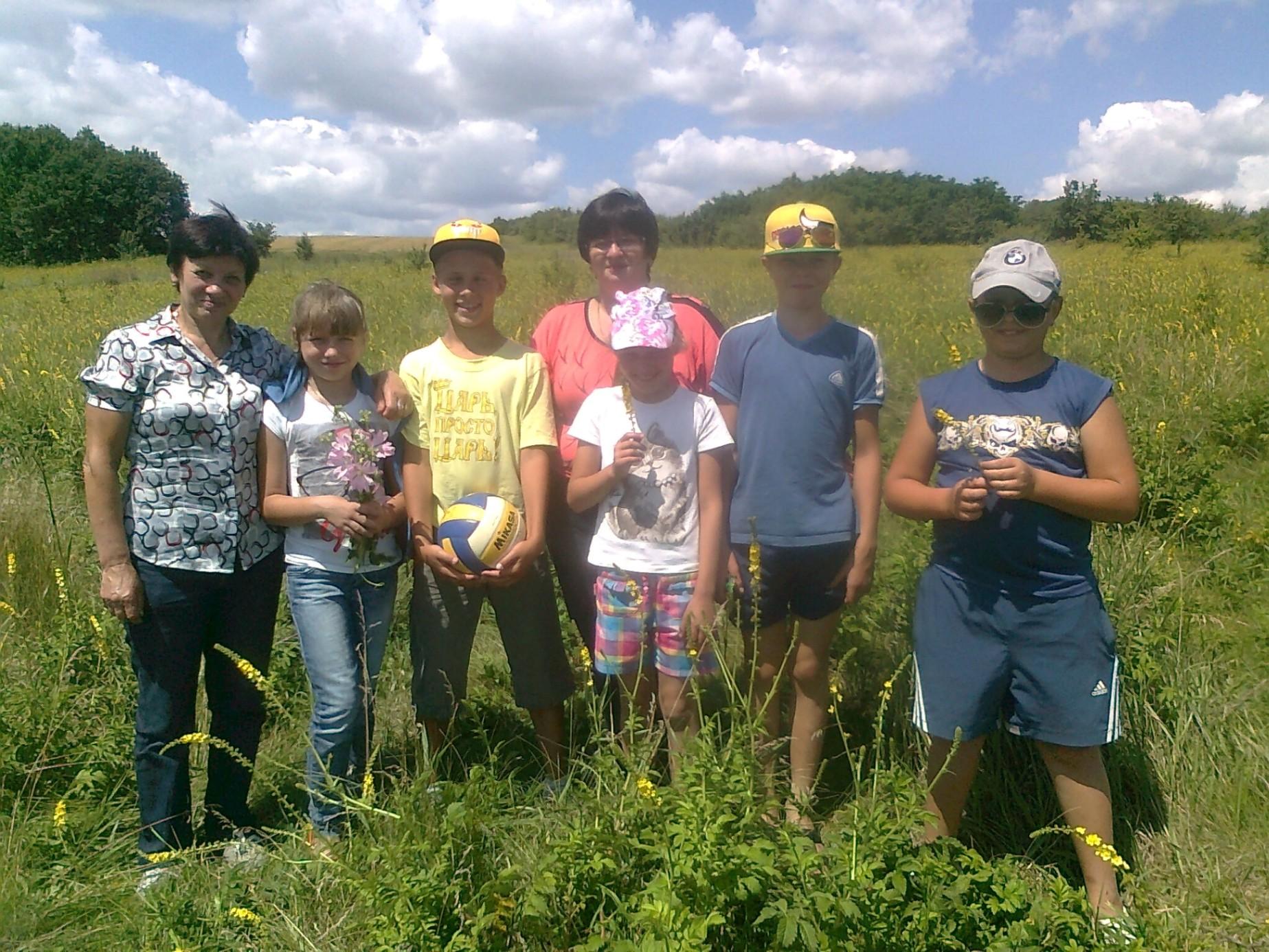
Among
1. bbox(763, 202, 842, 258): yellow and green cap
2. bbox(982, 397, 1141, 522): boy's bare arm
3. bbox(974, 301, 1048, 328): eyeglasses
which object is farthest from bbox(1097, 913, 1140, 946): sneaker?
bbox(763, 202, 842, 258): yellow and green cap

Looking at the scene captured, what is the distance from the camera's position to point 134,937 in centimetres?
244

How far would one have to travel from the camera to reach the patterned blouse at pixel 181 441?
2570 millimetres

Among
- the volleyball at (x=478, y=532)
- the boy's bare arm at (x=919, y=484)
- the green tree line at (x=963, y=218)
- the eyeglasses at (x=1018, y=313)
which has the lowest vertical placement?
the volleyball at (x=478, y=532)

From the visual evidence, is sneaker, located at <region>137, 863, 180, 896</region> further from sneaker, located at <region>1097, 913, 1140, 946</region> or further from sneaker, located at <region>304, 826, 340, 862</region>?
sneaker, located at <region>1097, 913, 1140, 946</region>

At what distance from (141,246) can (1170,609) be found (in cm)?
6416

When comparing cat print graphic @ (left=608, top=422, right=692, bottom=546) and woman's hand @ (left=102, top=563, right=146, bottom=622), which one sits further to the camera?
cat print graphic @ (left=608, top=422, right=692, bottom=546)

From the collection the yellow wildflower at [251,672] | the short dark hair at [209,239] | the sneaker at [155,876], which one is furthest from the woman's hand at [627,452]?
the sneaker at [155,876]

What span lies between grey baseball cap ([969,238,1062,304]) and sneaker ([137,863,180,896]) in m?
3.00

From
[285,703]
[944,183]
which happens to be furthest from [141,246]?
[285,703]

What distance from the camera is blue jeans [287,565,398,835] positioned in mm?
2717

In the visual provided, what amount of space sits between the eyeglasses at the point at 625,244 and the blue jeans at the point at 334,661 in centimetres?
142

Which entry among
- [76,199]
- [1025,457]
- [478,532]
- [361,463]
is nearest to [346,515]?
[361,463]

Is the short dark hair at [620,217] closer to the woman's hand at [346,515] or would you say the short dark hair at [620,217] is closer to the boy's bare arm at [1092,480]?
the woman's hand at [346,515]

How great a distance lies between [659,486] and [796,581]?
0.56m
